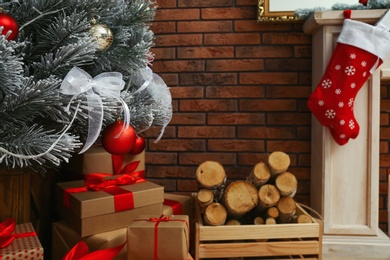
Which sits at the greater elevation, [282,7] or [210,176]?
[282,7]

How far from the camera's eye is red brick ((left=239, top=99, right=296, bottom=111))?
7.32 feet

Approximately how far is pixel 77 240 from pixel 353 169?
4.52 ft

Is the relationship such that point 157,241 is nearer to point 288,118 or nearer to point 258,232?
point 258,232

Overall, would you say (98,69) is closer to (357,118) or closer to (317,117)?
(317,117)

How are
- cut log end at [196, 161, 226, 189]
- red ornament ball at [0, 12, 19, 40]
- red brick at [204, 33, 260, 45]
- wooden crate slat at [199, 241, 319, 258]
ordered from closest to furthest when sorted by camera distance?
red ornament ball at [0, 12, 19, 40]
wooden crate slat at [199, 241, 319, 258]
cut log end at [196, 161, 226, 189]
red brick at [204, 33, 260, 45]

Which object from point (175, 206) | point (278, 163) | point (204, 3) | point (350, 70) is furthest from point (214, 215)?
point (204, 3)

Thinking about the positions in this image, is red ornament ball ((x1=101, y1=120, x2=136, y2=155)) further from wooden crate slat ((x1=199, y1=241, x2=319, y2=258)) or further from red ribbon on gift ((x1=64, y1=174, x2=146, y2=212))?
wooden crate slat ((x1=199, y1=241, x2=319, y2=258))

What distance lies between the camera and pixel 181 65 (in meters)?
2.28

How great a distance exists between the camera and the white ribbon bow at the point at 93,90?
1.07 m

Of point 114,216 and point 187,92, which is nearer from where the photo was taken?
point 114,216

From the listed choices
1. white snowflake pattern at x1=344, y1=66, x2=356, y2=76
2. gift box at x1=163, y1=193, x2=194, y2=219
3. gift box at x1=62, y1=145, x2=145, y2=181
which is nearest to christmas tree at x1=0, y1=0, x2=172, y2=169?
gift box at x1=62, y1=145, x2=145, y2=181

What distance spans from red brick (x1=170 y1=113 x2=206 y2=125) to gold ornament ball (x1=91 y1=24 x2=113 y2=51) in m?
1.09

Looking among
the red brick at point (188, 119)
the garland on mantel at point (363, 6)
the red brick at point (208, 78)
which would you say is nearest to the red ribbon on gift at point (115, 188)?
the red brick at point (188, 119)

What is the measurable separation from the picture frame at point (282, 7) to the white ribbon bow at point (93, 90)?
4.18 ft
